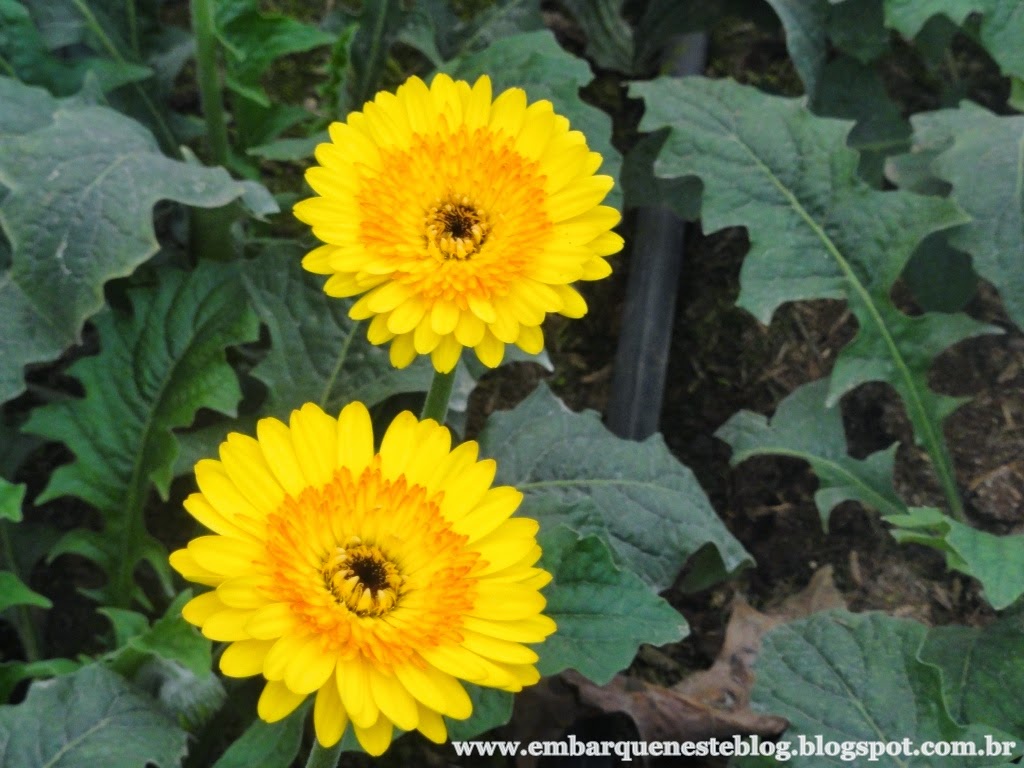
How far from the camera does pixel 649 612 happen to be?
1.52 m

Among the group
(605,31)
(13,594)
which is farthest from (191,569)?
(605,31)

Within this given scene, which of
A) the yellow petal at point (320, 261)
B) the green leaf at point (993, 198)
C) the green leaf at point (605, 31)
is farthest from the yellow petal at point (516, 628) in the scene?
the green leaf at point (605, 31)

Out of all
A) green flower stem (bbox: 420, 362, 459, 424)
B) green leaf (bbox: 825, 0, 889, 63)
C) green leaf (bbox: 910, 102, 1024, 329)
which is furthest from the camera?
green leaf (bbox: 825, 0, 889, 63)

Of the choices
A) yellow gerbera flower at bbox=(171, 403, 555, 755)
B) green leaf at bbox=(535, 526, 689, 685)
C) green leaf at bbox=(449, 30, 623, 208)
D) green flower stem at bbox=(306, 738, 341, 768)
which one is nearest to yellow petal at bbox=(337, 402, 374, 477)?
yellow gerbera flower at bbox=(171, 403, 555, 755)

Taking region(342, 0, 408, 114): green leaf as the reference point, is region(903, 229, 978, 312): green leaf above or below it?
below

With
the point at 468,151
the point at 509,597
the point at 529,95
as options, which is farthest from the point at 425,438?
the point at 529,95

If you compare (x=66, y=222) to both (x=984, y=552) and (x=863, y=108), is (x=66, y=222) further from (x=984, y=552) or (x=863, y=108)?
(x=863, y=108)

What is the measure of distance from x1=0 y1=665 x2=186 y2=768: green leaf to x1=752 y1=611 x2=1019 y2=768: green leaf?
0.89 m

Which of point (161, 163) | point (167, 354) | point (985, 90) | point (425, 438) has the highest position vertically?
point (985, 90)

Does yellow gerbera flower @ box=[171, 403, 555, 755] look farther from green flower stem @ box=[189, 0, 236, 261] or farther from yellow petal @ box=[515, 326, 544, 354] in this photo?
green flower stem @ box=[189, 0, 236, 261]

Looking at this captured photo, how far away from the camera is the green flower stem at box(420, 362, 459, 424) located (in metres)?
1.40

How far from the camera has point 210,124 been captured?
220cm

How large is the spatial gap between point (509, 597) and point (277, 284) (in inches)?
38.3

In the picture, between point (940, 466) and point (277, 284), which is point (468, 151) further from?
point (940, 466)
